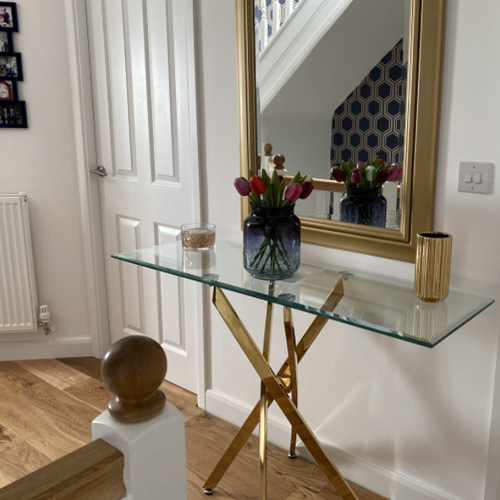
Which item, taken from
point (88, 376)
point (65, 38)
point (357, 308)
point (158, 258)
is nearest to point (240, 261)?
point (158, 258)

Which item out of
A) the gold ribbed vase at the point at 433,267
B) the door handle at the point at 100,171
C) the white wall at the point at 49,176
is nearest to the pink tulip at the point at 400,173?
the gold ribbed vase at the point at 433,267

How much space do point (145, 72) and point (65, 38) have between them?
1.94ft

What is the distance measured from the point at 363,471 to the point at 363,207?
968 mm

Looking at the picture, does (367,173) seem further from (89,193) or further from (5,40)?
(5,40)

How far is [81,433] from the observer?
2.47 m

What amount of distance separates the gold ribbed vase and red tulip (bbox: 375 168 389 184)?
295 millimetres

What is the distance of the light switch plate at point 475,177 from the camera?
1629 millimetres

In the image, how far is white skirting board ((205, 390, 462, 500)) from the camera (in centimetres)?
197

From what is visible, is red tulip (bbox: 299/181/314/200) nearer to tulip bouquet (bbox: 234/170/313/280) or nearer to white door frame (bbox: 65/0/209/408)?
tulip bouquet (bbox: 234/170/313/280)

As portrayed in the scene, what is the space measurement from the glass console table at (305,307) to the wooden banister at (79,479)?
0.81m

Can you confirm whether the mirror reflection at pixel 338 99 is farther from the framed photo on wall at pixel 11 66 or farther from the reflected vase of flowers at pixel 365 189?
the framed photo on wall at pixel 11 66

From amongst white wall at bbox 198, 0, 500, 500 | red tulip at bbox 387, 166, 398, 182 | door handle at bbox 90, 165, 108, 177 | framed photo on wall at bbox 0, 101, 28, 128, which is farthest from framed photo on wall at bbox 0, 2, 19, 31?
red tulip at bbox 387, 166, 398, 182

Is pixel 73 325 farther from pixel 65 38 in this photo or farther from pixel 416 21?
pixel 416 21

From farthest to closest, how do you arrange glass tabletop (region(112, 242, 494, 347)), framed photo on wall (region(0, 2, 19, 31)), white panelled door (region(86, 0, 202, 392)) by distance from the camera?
framed photo on wall (region(0, 2, 19, 31)), white panelled door (region(86, 0, 202, 392)), glass tabletop (region(112, 242, 494, 347))
